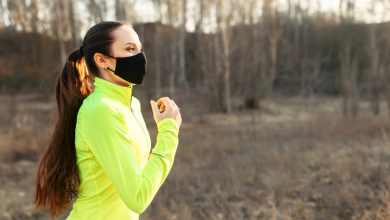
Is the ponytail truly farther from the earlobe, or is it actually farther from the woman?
the earlobe

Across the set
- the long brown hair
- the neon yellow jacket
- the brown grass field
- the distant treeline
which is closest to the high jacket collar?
the neon yellow jacket

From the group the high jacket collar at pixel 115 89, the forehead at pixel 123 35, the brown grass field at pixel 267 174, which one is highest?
the forehead at pixel 123 35

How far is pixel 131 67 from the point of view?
1.28 meters

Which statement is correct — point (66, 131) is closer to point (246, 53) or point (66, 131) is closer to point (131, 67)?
point (131, 67)

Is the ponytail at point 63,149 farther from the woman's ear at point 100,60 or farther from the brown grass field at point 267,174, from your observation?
the brown grass field at point 267,174

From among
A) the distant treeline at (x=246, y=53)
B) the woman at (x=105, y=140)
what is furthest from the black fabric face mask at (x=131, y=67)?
the distant treeline at (x=246, y=53)

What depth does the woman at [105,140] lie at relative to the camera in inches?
39.7

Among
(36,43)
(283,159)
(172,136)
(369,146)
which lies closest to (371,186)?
(283,159)

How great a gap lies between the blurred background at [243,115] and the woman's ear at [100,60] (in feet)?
2.09

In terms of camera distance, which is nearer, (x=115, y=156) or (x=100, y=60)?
(x=115, y=156)

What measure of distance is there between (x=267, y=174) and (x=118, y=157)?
473cm

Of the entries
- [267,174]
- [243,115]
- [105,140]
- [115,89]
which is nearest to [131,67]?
[115,89]

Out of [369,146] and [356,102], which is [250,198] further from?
[356,102]

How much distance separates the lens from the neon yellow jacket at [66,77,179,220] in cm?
100
